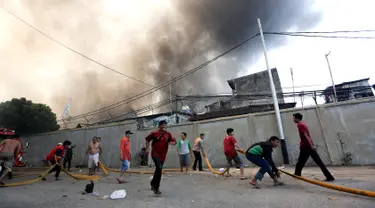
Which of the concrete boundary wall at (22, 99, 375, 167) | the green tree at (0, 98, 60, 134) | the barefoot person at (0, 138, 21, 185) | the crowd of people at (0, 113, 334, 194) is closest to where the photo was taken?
the crowd of people at (0, 113, 334, 194)

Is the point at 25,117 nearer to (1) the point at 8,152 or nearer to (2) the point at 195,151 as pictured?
(1) the point at 8,152

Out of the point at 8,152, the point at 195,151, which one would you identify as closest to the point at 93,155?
the point at 8,152

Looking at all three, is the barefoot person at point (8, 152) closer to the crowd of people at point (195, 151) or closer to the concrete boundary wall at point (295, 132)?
the crowd of people at point (195, 151)

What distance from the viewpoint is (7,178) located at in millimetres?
8500

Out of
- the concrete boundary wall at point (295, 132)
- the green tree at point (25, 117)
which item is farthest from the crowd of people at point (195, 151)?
the green tree at point (25, 117)

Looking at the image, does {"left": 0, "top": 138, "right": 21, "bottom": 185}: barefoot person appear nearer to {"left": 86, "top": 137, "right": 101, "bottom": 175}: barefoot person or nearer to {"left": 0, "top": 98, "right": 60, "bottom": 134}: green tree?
{"left": 86, "top": 137, "right": 101, "bottom": 175}: barefoot person

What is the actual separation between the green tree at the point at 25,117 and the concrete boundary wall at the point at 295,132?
285 inches

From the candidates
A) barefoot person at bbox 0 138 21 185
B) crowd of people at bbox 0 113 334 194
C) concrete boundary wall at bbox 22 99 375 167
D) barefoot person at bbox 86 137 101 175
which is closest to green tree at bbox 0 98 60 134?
concrete boundary wall at bbox 22 99 375 167

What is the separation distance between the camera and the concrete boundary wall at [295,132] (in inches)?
364

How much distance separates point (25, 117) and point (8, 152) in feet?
47.9

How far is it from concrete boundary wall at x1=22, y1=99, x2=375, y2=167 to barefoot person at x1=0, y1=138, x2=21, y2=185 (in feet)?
25.7

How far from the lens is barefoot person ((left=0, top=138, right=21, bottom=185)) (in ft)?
21.9

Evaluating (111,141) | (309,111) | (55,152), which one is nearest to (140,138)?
(111,141)

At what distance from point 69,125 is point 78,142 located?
5212mm
